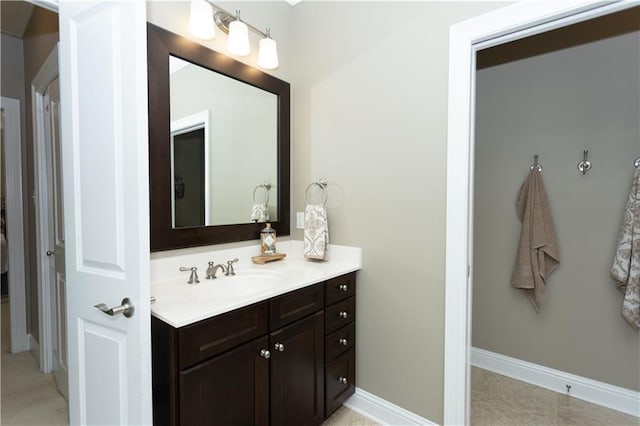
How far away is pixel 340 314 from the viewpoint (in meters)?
1.83

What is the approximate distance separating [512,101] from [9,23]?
3927mm

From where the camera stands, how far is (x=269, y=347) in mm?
1392

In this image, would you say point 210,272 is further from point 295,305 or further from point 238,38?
point 238,38

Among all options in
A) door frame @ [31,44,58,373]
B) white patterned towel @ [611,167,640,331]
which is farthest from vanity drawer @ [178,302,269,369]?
white patterned towel @ [611,167,640,331]

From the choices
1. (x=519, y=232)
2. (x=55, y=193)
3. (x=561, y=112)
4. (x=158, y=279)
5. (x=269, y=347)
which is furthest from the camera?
(x=519, y=232)

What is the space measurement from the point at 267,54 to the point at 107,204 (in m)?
1.32

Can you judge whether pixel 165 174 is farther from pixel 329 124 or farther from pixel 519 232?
pixel 519 232

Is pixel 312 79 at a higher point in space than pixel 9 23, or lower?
lower

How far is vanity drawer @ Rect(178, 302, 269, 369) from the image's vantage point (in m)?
1.10

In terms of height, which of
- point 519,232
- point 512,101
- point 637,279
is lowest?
point 637,279

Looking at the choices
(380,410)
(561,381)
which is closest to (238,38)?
(380,410)

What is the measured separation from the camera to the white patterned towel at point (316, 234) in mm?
1962

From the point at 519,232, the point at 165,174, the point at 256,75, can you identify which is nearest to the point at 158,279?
the point at 165,174

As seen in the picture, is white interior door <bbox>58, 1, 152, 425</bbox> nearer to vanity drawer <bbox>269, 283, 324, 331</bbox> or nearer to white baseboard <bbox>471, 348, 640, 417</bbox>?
vanity drawer <bbox>269, 283, 324, 331</bbox>
